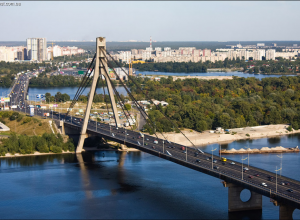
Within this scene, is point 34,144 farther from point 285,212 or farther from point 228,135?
point 285,212

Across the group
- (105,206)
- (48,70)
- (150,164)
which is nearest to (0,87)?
(48,70)

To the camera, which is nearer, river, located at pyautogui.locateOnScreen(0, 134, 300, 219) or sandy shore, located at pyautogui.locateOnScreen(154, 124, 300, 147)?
river, located at pyautogui.locateOnScreen(0, 134, 300, 219)

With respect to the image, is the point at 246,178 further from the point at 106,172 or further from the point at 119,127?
the point at 119,127

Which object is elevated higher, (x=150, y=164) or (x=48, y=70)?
(x=48, y=70)

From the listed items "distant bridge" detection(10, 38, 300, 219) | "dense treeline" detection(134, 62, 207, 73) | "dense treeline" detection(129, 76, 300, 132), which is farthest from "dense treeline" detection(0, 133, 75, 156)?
"dense treeline" detection(134, 62, 207, 73)

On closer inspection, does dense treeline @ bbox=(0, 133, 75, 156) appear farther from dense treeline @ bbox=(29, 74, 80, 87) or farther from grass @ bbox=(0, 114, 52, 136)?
dense treeline @ bbox=(29, 74, 80, 87)

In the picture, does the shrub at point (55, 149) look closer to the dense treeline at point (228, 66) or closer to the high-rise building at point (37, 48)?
the dense treeline at point (228, 66)

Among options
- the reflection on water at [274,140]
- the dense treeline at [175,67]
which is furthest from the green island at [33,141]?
the dense treeline at [175,67]
